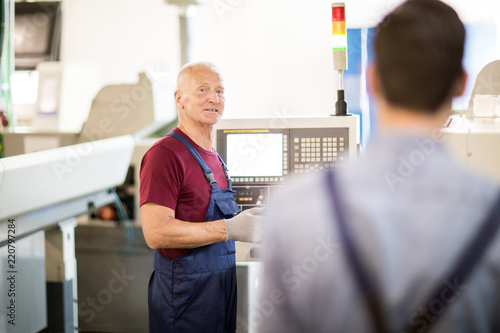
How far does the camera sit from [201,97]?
192 cm

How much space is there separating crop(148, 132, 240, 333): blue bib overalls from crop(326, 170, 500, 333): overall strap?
3.59 feet

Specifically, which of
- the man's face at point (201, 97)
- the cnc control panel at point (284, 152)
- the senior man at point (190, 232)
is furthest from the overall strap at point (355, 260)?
the cnc control panel at point (284, 152)

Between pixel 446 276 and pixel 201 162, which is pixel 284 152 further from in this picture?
pixel 446 276

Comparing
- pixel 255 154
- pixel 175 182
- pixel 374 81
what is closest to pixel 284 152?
pixel 255 154

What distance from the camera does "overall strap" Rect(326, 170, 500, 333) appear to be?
0.75 meters

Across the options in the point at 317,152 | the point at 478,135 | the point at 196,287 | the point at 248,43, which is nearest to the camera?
the point at 478,135

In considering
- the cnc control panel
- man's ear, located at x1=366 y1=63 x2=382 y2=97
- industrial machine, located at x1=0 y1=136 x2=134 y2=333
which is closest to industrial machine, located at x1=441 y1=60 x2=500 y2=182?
the cnc control panel

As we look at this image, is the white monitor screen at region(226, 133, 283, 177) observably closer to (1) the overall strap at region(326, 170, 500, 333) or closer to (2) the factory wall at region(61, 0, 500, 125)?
(1) the overall strap at region(326, 170, 500, 333)

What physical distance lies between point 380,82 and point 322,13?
13.7ft

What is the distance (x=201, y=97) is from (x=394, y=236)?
1.28 m

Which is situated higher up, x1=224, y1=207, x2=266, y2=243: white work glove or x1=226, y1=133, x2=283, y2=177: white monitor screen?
x1=226, y1=133, x2=283, y2=177: white monitor screen

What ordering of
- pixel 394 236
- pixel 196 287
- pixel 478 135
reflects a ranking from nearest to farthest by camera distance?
pixel 394 236 < pixel 478 135 < pixel 196 287

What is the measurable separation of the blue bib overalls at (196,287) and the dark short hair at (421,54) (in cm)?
112

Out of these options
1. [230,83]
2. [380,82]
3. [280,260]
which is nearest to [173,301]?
[280,260]
